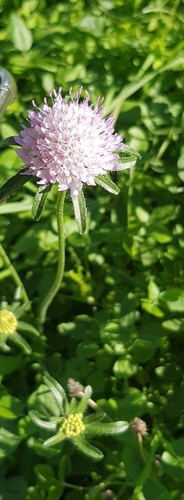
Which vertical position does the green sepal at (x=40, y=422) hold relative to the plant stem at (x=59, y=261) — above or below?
below

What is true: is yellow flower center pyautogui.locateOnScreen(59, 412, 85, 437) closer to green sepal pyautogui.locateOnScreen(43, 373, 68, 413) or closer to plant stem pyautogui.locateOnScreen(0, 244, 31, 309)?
green sepal pyautogui.locateOnScreen(43, 373, 68, 413)

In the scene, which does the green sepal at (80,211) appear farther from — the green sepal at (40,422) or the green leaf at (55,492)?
the green leaf at (55,492)

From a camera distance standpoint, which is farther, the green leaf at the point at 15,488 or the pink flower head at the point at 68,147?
the green leaf at the point at 15,488

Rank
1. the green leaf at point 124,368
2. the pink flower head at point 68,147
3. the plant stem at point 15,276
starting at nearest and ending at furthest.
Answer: the pink flower head at point 68,147 < the green leaf at point 124,368 < the plant stem at point 15,276

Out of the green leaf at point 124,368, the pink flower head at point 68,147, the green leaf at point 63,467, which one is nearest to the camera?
the pink flower head at point 68,147

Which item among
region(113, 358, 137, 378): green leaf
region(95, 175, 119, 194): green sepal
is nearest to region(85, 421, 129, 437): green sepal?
region(113, 358, 137, 378): green leaf

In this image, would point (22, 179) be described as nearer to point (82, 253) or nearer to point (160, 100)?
point (82, 253)

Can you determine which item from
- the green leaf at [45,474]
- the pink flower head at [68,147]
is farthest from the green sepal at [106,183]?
the green leaf at [45,474]
